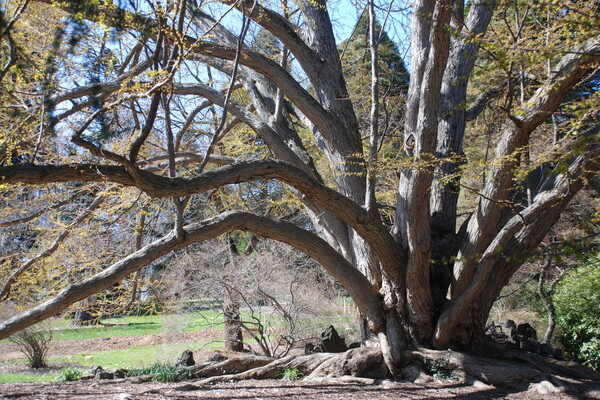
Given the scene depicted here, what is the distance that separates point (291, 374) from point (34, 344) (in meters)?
7.45

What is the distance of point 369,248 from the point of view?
698 cm

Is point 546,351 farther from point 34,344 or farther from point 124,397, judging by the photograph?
point 34,344

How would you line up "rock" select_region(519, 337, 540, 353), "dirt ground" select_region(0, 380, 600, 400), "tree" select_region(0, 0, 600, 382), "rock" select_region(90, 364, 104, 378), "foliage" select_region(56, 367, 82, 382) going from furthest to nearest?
1. "rock" select_region(519, 337, 540, 353)
2. "foliage" select_region(56, 367, 82, 382)
3. "rock" select_region(90, 364, 104, 378)
4. "dirt ground" select_region(0, 380, 600, 400)
5. "tree" select_region(0, 0, 600, 382)

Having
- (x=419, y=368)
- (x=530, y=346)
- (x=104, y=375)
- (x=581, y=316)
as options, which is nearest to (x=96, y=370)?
(x=104, y=375)

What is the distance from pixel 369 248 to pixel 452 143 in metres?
2.05

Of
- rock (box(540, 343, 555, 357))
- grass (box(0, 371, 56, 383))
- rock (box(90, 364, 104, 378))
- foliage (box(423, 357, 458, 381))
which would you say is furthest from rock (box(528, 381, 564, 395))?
grass (box(0, 371, 56, 383))

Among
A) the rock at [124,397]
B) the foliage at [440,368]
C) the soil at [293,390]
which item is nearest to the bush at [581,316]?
the soil at [293,390]

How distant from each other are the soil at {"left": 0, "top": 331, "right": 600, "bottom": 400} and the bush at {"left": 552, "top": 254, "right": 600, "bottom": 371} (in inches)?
106

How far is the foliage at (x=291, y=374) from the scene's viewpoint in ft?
22.0

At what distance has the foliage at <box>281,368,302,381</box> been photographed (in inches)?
264

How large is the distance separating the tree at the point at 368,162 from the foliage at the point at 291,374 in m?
1.25

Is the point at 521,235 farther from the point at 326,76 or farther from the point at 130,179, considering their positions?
the point at 130,179

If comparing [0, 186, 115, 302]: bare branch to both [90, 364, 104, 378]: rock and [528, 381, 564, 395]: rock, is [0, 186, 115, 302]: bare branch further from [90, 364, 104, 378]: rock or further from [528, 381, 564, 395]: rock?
[528, 381, 564, 395]: rock

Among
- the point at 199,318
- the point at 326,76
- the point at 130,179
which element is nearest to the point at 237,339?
the point at 199,318
